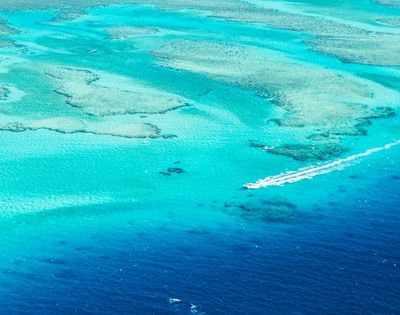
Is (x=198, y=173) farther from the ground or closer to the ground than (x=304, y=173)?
closer to the ground

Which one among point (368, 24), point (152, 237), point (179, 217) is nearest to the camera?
point (152, 237)

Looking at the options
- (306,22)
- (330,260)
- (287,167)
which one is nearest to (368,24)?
(306,22)

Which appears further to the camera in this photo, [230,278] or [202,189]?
[202,189]

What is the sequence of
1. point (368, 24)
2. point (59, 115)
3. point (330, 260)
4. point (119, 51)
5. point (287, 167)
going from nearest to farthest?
point (330, 260) < point (287, 167) < point (59, 115) < point (119, 51) < point (368, 24)

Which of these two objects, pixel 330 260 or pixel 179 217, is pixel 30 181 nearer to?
pixel 179 217

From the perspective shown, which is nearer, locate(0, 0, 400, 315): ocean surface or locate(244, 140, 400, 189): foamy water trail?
locate(0, 0, 400, 315): ocean surface

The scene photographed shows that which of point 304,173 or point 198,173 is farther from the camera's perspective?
point 198,173

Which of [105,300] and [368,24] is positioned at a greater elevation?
[368,24]

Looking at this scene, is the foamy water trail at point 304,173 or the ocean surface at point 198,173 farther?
the foamy water trail at point 304,173
